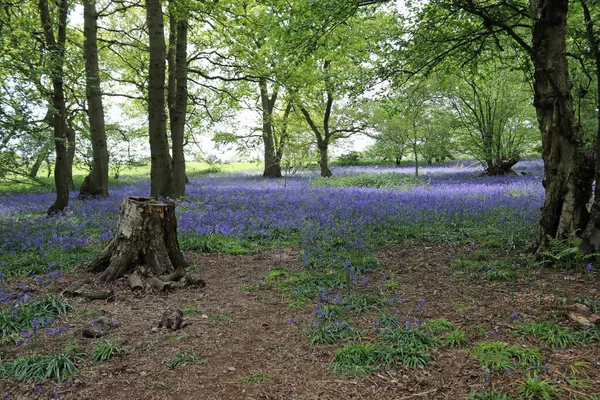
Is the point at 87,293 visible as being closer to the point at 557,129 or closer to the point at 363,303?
the point at 363,303

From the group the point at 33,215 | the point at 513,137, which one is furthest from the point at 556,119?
the point at 513,137

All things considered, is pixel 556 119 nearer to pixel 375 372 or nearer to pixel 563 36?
pixel 563 36

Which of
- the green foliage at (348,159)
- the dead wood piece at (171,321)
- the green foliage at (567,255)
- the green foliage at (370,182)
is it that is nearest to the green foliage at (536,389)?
the green foliage at (567,255)

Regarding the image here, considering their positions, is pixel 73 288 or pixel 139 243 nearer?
pixel 73 288

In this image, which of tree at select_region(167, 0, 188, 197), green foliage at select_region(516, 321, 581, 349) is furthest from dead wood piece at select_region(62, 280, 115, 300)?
tree at select_region(167, 0, 188, 197)

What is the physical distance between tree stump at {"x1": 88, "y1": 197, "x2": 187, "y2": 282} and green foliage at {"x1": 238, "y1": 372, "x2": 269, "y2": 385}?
9.60ft

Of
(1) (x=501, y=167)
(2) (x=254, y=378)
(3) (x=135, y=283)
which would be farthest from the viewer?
(1) (x=501, y=167)

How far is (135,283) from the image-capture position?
538 cm

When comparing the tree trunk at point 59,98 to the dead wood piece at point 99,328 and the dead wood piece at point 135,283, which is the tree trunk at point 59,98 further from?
the dead wood piece at point 99,328

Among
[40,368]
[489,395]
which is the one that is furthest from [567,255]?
[40,368]

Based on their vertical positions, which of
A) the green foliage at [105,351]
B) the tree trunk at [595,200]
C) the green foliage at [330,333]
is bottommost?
the green foliage at [105,351]

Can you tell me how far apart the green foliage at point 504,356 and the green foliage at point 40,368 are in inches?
137

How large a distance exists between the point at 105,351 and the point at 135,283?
1.84m

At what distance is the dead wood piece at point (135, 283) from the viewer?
17.5ft
